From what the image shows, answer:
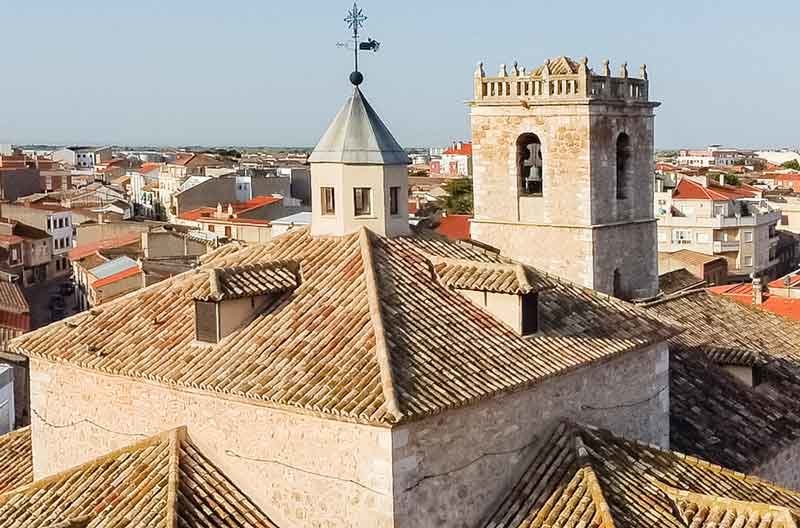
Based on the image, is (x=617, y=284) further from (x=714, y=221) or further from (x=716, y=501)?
(x=714, y=221)

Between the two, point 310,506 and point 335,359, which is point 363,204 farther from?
point 310,506

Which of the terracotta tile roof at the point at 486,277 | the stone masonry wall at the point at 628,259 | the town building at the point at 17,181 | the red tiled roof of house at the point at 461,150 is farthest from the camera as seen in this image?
the red tiled roof of house at the point at 461,150

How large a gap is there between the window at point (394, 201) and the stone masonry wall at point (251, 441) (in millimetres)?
3788

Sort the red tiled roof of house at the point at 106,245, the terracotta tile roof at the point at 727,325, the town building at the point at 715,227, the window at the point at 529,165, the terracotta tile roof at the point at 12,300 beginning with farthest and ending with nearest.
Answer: the town building at the point at 715,227
the red tiled roof of house at the point at 106,245
the terracotta tile roof at the point at 12,300
the window at the point at 529,165
the terracotta tile roof at the point at 727,325

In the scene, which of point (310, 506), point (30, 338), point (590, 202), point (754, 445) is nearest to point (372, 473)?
point (310, 506)

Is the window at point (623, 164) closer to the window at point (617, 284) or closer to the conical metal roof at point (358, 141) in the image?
the window at point (617, 284)

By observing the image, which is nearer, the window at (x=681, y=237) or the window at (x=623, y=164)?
the window at (x=623, y=164)

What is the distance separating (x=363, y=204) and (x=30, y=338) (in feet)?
15.2

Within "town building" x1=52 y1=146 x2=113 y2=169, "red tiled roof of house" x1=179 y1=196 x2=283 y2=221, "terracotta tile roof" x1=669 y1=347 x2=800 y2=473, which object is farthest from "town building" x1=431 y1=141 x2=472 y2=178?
"terracotta tile roof" x1=669 y1=347 x2=800 y2=473

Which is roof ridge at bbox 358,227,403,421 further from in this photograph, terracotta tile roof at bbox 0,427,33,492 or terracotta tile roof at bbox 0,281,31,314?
terracotta tile roof at bbox 0,281,31,314

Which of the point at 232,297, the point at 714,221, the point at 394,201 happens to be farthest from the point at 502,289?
the point at 714,221

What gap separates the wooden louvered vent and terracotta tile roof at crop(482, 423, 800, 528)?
3761mm

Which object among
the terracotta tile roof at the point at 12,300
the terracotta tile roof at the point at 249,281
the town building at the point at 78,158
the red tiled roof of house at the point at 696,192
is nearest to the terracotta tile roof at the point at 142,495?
the terracotta tile roof at the point at 249,281

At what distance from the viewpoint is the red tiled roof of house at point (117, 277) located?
37000 millimetres
